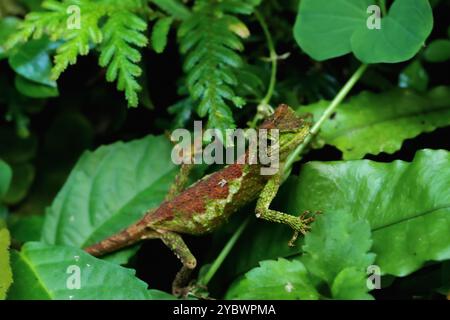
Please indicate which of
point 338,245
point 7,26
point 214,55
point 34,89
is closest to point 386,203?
point 338,245

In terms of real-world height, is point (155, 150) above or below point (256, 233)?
above

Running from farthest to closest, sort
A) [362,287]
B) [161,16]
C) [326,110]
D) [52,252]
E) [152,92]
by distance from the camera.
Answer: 1. [152,92]
2. [161,16]
3. [326,110]
4. [52,252]
5. [362,287]

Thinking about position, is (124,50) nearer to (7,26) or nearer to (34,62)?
(34,62)

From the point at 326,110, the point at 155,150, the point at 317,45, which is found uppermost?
the point at 317,45

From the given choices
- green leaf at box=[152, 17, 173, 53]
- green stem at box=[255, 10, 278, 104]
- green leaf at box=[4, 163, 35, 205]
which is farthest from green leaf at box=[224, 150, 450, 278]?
green leaf at box=[4, 163, 35, 205]

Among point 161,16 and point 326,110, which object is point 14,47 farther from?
point 326,110

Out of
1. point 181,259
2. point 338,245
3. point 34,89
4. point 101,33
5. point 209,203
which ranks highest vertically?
→ point 101,33

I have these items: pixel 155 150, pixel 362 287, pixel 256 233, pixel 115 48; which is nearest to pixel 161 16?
pixel 115 48

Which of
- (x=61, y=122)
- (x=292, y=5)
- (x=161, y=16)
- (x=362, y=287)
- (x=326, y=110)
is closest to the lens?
(x=362, y=287)
